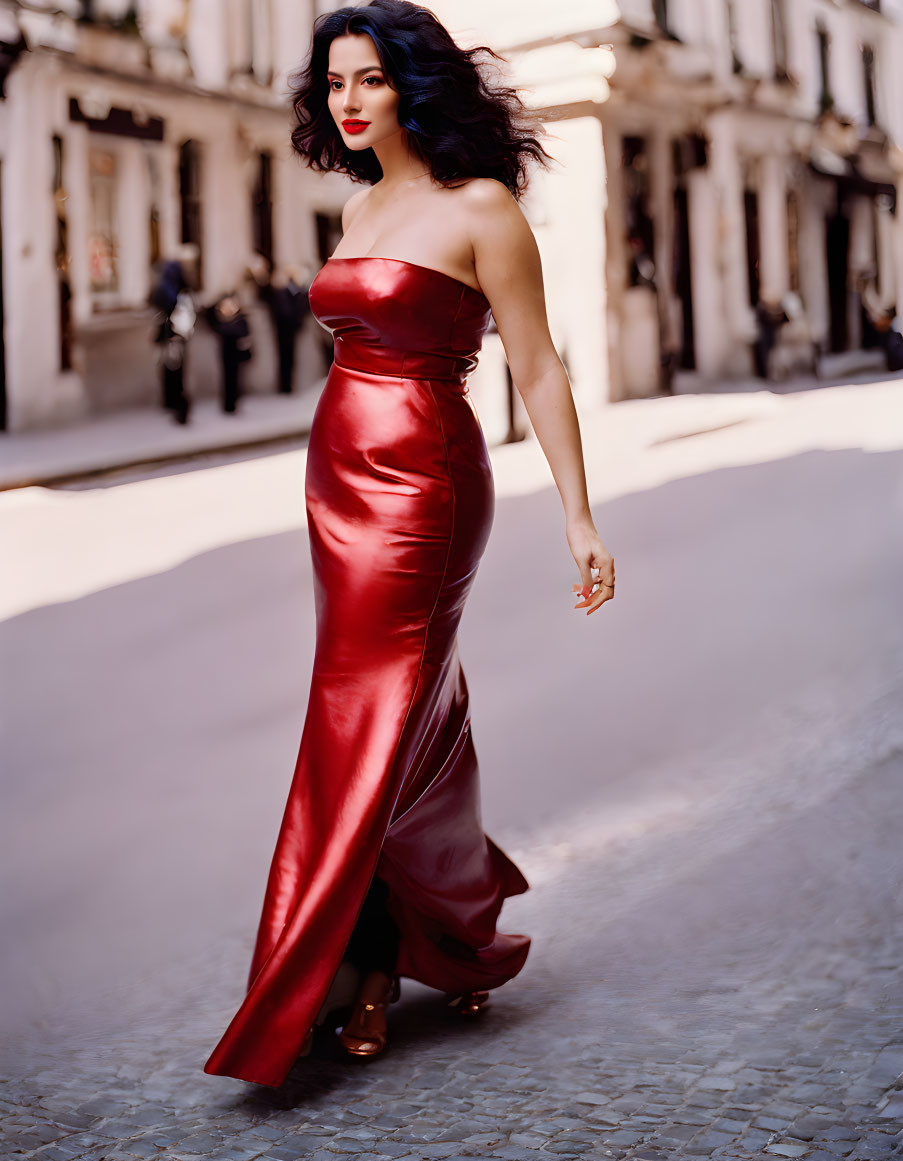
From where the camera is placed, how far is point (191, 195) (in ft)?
45.8

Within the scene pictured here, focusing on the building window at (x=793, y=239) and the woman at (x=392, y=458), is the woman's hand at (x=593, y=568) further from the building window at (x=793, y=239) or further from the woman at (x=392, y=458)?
the building window at (x=793, y=239)

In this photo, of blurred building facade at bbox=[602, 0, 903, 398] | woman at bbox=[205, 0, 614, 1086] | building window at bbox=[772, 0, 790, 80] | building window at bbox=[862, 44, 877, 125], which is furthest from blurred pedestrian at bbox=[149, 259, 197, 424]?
building window at bbox=[862, 44, 877, 125]

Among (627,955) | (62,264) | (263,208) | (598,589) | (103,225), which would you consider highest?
(263,208)

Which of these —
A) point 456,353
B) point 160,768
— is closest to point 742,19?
point 160,768

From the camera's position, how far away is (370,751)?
2.54 m

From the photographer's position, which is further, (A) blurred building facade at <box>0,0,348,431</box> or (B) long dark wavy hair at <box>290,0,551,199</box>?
(A) blurred building facade at <box>0,0,348,431</box>

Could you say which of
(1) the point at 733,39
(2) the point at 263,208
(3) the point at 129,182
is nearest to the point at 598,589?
(3) the point at 129,182

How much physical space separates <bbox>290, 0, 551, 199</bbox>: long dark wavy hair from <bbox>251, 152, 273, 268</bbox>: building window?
12131 millimetres

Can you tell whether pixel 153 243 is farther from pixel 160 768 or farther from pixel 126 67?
pixel 160 768

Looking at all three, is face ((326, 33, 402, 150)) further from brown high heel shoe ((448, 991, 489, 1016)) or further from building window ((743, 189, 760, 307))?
building window ((743, 189, 760, 307))

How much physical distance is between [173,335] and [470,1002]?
10480 millimetres

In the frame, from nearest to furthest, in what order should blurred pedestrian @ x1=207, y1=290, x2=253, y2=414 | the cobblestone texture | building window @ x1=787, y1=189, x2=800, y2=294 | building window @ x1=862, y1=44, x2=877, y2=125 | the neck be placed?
the cobblestone texture, the neck, blurred pedestrian @ x1=207, y1=290, x2=253, y2=414, building window @ x1=862, y1=44, x2=877, y2=125, building window @ x1=787, y1=189, x2=800, y2=294

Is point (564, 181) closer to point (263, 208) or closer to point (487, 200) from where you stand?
point (263, 208)

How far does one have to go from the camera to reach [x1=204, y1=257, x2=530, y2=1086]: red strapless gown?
2467 millimetres
